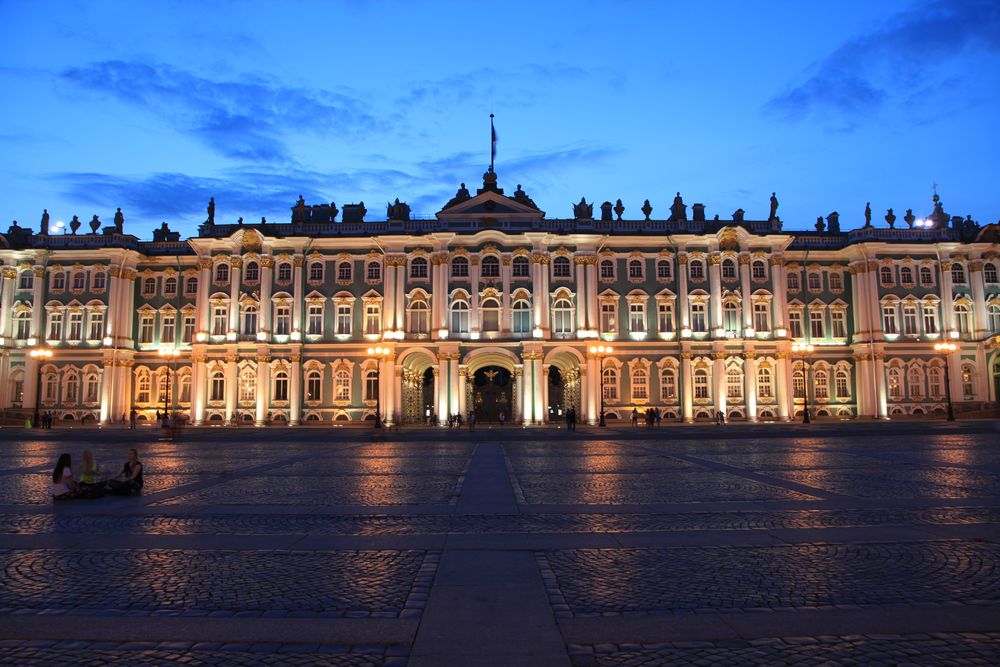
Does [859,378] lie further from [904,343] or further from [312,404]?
[312,404]

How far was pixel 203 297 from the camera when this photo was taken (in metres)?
54.6

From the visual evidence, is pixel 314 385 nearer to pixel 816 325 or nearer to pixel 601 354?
pixel 601 354

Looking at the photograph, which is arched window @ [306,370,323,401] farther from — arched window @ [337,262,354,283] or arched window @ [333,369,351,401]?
arched window @ [337,262,354,283]

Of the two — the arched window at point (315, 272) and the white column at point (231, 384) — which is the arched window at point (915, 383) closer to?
the arched window at point (315, 272)

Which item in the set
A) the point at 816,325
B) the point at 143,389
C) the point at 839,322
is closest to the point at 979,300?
the point at 839,322

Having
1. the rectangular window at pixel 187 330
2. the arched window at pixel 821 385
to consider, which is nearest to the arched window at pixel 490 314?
the rectangular window at pixel 187 330

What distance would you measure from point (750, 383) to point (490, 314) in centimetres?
1952

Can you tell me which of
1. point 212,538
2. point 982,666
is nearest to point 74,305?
point 212,538

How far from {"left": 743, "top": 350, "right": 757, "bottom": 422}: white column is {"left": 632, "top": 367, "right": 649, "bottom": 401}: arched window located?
7.25 m

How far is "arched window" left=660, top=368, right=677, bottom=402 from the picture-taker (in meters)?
53.1

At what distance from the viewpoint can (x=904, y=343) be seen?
181 feet

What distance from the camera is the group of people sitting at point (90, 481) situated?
1446cm

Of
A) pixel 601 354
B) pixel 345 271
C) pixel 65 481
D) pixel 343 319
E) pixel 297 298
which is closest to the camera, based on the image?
pixel 65 481

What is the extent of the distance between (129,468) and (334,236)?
40786mm
